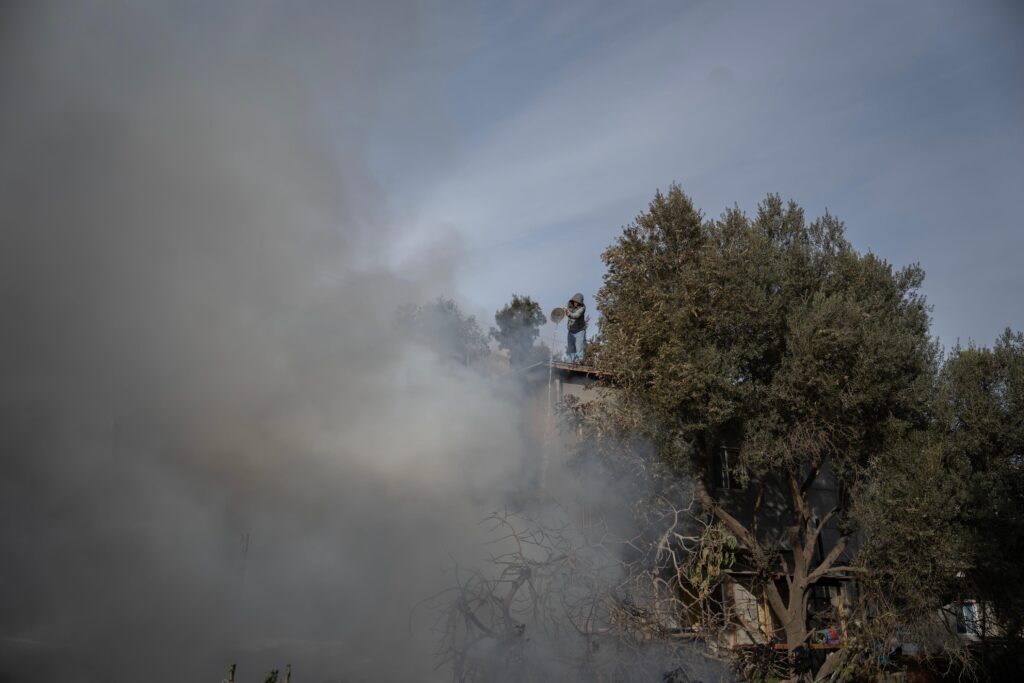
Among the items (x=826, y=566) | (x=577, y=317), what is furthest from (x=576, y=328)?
(x=826, y=566)

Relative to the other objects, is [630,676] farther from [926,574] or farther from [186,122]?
[186,122]

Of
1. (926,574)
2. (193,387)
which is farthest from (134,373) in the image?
(926,574)

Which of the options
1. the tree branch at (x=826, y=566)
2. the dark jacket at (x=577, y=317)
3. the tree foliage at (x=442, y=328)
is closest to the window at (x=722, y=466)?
the tree branch at (x=826, y=566)

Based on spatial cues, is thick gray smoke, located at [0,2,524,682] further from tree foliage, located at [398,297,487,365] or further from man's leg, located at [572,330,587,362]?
man's leg, located at [572,330,587,362]

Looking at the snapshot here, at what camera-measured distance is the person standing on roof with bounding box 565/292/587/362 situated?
20.8 metres

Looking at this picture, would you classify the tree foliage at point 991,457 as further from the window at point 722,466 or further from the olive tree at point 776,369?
the window at point 722,466

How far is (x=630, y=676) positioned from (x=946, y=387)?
9.93 metres

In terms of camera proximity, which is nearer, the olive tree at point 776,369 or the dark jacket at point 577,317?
the olive tree at point 776,369

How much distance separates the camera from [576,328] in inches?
822

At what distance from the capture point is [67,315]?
891 cm

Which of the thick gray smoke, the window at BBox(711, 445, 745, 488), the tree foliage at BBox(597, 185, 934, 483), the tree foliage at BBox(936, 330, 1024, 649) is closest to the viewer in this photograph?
the thick gray smoke

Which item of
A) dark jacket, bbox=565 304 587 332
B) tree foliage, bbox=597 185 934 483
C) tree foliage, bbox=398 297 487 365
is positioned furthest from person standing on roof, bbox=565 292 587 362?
tree foliage, bbox=398 297 487 365

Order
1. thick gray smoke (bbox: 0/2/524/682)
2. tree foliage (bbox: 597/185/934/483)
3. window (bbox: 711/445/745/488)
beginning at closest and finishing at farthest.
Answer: thick gray smoke (bbox: 0/2/524/682)
tree foliage (bbox: 597/185/934/483)
window (bbox: 711/445/745/488)

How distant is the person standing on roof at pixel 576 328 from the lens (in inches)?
817
